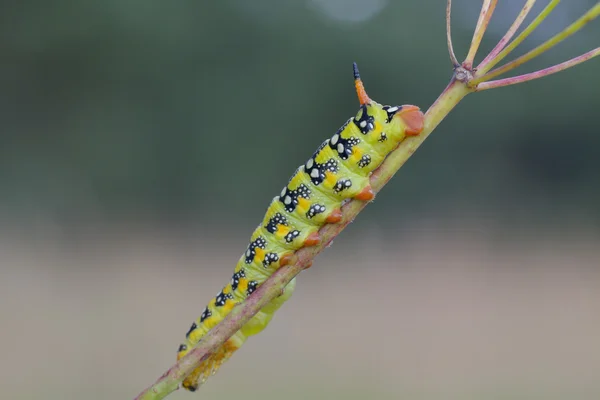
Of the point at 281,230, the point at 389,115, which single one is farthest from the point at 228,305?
the point at 389,115

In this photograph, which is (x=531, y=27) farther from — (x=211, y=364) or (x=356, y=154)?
(x=211, y=364)

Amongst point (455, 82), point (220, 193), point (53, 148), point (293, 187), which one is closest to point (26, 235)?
point (53, 148)

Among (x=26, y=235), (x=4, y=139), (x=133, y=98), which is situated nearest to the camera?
(x=26, y=235)

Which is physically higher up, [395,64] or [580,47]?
[580,47]

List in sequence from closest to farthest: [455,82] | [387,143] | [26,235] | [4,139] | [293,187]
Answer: [455,82] < [387,143] < [293,187] < [26,235] < [4,139]

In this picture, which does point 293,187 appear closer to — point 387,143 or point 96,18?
point 387,143

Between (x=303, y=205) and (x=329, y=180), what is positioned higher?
(x=329, y=180)

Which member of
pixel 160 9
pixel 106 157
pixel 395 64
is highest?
pixel 395 64
